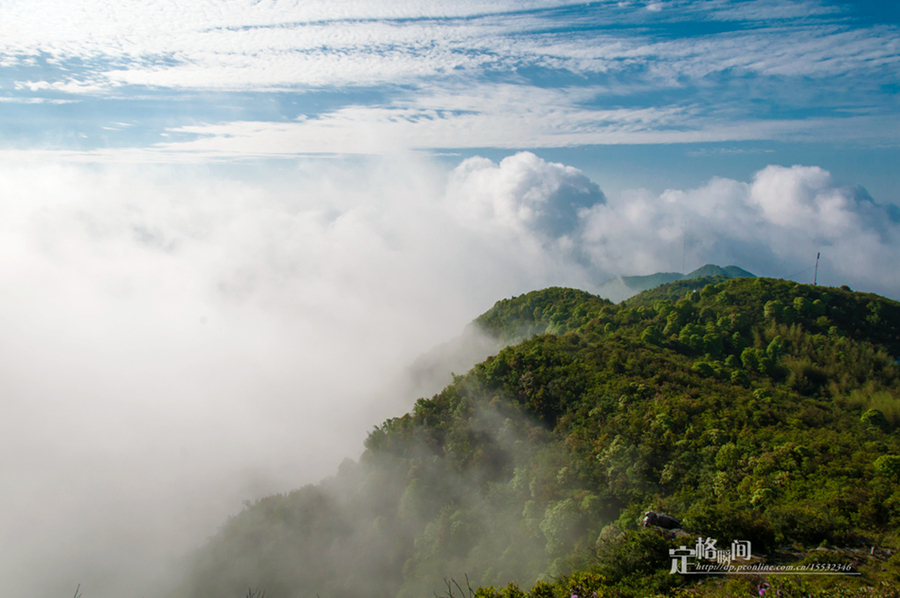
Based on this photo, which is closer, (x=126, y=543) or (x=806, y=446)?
(x=806, y=446)

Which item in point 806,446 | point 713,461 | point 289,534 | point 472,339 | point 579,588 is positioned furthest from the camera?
point 472,339

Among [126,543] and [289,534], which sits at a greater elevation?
[289,534]

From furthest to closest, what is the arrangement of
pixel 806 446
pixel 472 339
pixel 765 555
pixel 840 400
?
1. pixel 472 339
2. pixel 840 400
3. pixel 806 446
4. pixel 765 555

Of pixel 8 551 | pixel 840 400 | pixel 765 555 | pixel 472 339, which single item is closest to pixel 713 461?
pixel 765 555

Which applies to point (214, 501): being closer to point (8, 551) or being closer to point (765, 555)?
point (8, 551)

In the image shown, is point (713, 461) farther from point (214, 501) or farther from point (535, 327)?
point (214, 501)

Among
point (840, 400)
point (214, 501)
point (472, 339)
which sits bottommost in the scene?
point (214, 501)
